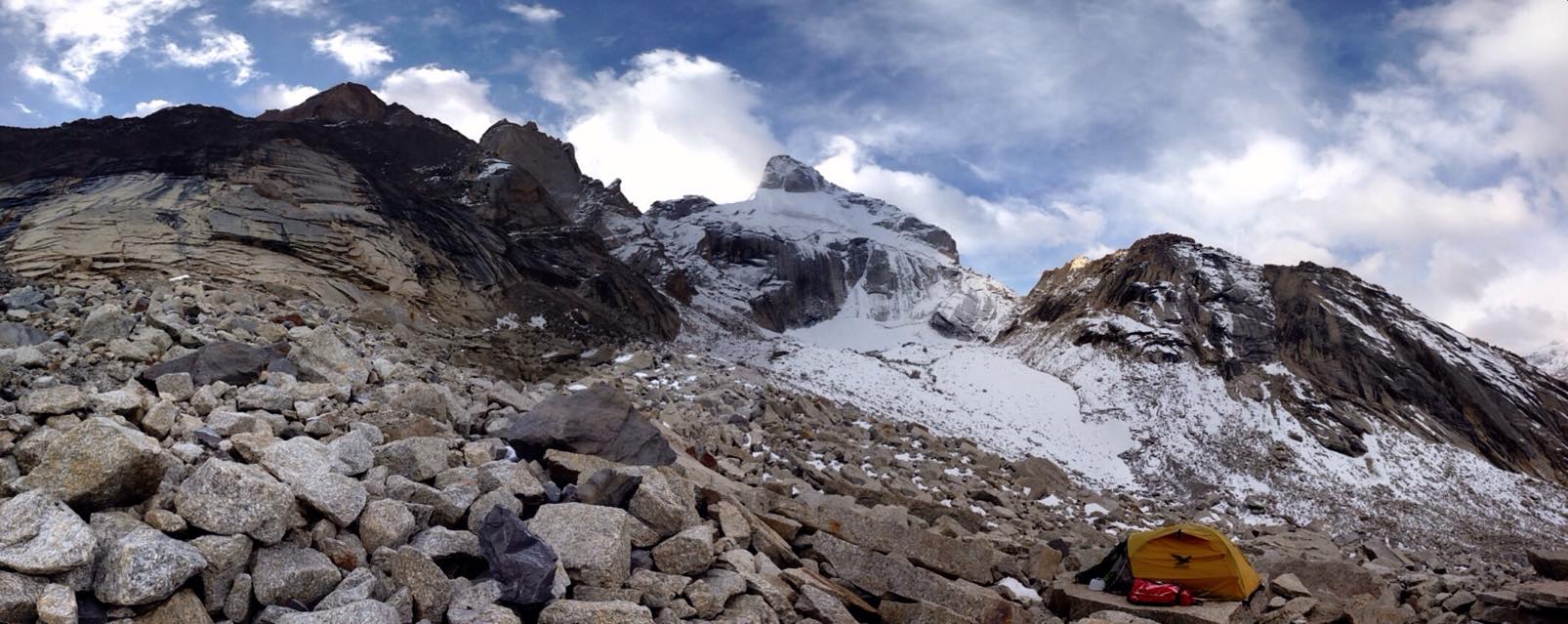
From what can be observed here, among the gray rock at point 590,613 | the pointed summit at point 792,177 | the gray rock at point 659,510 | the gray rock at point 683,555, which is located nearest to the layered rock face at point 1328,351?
the gray rock at point 659,510

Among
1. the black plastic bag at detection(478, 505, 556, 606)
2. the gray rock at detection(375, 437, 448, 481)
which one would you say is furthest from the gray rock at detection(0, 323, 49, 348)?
the black plastic bag at detection(478, 505, 556, 606)

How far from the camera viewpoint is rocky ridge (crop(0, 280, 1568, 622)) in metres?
4.18

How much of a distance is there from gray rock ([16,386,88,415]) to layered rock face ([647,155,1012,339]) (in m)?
61.0

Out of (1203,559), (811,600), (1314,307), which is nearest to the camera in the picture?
(811,600)

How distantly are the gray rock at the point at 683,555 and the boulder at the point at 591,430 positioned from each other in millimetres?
2393

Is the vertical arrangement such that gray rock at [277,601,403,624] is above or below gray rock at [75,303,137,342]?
below

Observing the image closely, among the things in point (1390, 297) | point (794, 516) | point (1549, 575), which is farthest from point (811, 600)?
point (1390, 297)

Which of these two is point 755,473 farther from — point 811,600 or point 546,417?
point 811,600

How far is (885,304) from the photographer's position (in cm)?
8650

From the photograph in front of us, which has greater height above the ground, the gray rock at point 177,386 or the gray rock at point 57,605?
the gray rock at point 177,386

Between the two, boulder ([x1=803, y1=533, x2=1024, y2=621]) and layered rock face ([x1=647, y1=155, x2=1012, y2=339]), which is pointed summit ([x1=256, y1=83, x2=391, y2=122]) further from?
boulder ([x1=803, y1=533, x2=1024, y2=621])

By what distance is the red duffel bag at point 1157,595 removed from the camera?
8648mm

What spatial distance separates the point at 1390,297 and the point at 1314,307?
6787 mm

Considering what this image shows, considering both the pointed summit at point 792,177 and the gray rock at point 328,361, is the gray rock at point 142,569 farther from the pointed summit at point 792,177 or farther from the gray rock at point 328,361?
the pointed summit at point 792,177
